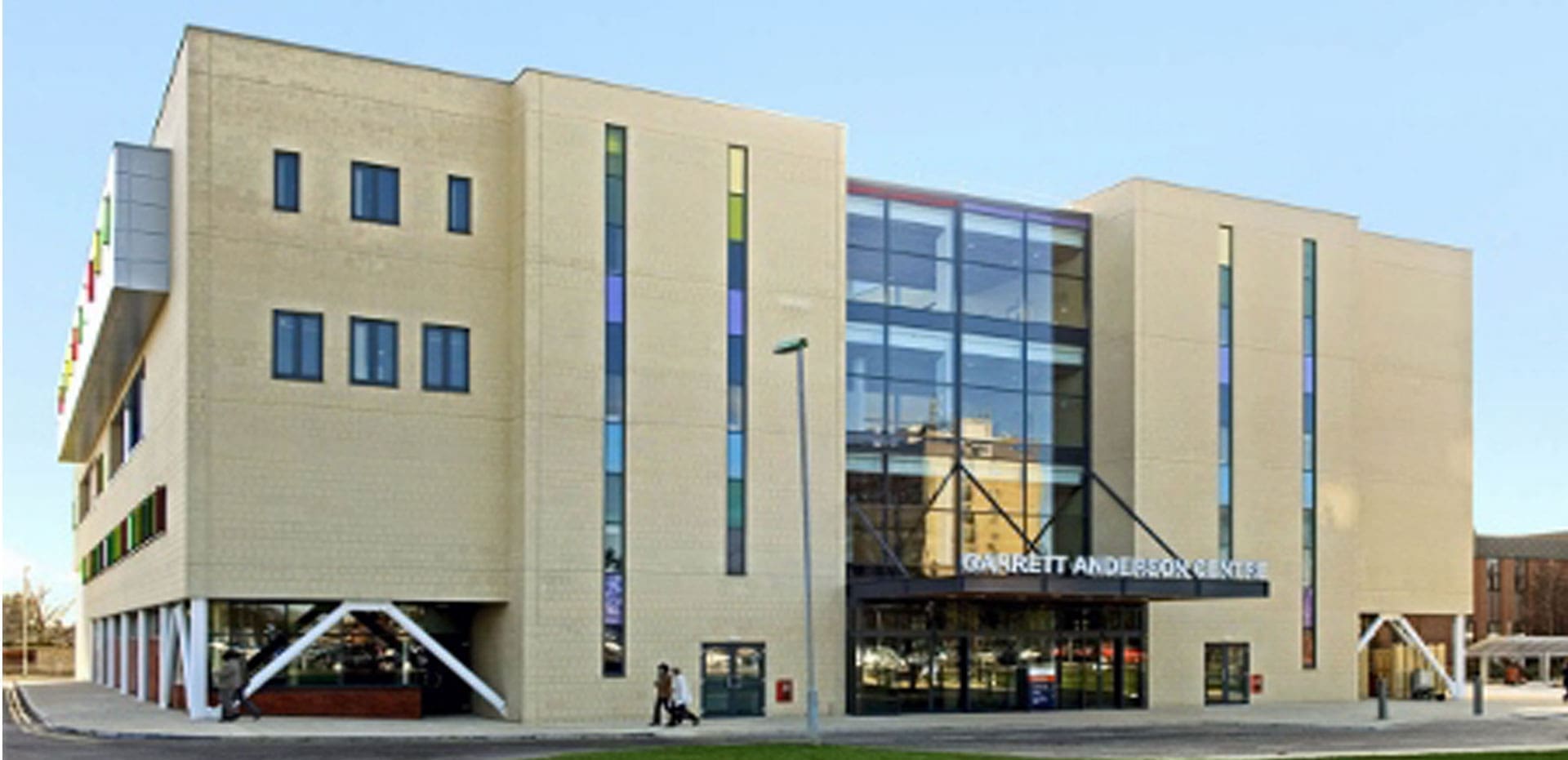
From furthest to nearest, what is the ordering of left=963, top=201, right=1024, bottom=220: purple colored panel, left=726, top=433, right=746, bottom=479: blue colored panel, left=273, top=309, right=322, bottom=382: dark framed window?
left=963, top=201, right=1024, bottom=220: purple colored panel
left=726, top=433, right=746, bottom=479: blue colored panel
left=273, top=309, right=322, bottom=382: dark framed window

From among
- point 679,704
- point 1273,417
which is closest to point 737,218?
point 679,704

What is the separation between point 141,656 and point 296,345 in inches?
508

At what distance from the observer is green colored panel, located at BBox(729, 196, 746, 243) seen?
123 ft

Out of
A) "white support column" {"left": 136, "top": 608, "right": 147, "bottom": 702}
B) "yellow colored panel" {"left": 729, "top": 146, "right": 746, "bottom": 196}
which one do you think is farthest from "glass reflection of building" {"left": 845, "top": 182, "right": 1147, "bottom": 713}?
"white support column" {"left": 136, "top": 608, "right": 147, "bottom": 702}

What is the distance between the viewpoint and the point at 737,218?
37.4m

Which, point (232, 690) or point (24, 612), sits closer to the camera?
point (232, 690)

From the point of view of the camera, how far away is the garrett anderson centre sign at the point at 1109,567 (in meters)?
35.1

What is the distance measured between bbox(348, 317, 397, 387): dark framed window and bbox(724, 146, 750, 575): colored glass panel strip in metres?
7.57

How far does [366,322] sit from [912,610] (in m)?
14.5

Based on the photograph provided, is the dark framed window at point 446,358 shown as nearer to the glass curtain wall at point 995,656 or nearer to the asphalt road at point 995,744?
the asphalt road at point 995,744

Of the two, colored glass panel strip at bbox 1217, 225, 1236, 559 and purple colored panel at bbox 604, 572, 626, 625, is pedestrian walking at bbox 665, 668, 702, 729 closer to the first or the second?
purple colored panel at bbox 604, 572, 626, 625

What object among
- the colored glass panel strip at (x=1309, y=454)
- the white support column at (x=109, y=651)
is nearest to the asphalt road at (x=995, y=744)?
the colored glass panel strip at (x=1309, y=454)

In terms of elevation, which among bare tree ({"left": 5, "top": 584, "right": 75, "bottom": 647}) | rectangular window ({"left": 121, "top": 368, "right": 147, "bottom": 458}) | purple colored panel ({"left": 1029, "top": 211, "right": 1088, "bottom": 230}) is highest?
purple colored panel ({"left": 1029, "top": 211, "right": 1088, "bottom": 230})

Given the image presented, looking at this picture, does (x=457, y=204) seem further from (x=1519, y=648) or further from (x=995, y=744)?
(x=1519, y=648)
